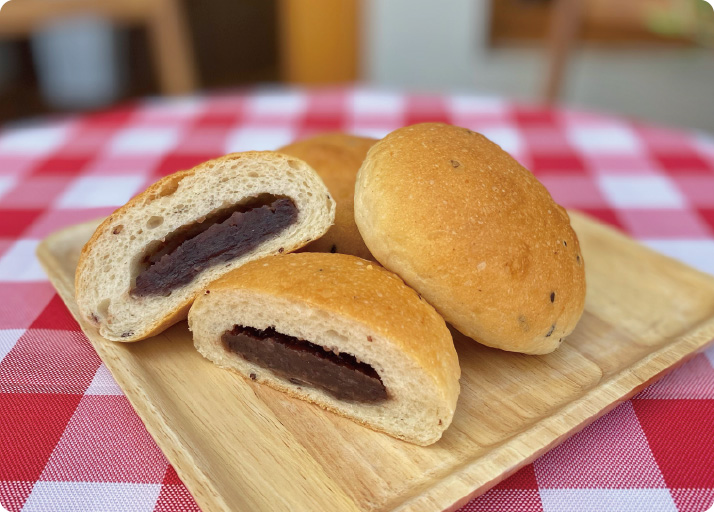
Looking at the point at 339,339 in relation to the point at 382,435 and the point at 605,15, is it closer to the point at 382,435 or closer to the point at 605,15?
the point at 382,435

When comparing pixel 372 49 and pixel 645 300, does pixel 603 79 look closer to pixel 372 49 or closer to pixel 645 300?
pixel 372 49

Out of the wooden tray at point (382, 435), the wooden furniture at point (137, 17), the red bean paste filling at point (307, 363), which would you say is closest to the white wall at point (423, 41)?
the wooden furniture at point (137, 17)

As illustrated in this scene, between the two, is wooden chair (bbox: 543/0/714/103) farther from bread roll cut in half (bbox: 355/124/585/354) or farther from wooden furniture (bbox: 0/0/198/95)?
bread roll cut in half (bbox: 355/124/585/354)

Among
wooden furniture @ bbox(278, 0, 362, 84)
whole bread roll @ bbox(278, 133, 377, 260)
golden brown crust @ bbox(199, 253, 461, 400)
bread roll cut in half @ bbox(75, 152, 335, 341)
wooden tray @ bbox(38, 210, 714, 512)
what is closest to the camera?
wooden tray @ bbox(38, 210, 714, 512)

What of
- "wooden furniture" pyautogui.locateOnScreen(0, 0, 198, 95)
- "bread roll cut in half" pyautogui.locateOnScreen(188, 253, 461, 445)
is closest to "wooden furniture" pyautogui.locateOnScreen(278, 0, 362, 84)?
"wooden furniture" pyautogui.locateOnScreen(0, 0, 198, 95)

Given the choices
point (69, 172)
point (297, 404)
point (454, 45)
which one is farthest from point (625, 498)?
point (454, 45)

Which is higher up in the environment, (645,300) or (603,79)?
(645,300)
